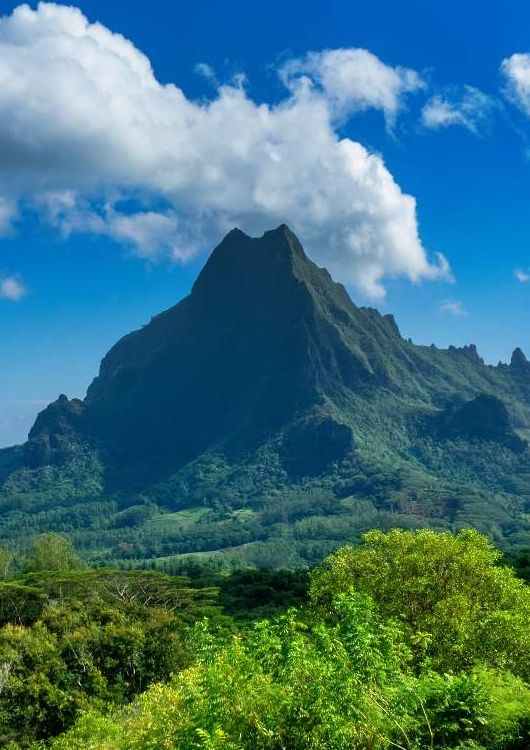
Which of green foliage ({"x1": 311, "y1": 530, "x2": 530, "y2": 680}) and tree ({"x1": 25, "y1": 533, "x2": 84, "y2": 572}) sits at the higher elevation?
green foliage ({"x1": 311, "y1": 530, "x2": 530, "y2": 680})

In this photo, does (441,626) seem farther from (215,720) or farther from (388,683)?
(215,720)

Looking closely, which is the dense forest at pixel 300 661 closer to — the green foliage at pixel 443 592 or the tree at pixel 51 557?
the green foliage at pixel 443 592

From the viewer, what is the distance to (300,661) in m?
24.5

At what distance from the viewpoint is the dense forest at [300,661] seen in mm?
22922

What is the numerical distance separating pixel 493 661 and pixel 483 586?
829 centimetres

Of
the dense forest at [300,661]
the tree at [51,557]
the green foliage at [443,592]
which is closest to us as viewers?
the dense forest at [300,661]

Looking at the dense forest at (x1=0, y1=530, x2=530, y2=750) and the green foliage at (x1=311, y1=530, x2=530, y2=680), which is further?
the green foliage at (x1=311, y1=530, x2=530, y2=680)

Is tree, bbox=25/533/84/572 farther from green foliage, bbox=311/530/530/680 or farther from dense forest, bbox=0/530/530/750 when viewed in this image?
green foliage, bbox=311/530/530/680

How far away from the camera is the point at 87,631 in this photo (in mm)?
59719

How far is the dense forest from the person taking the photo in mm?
22922

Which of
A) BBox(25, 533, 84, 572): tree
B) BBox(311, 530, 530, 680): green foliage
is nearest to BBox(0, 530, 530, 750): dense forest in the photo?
BBox(311, 530, 530, 680): green foliage

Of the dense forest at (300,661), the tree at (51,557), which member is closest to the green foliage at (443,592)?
the dense forest at (300,661)

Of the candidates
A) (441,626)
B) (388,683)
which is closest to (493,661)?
(441,626)

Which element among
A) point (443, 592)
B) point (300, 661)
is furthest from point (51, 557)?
point (300, 661)
